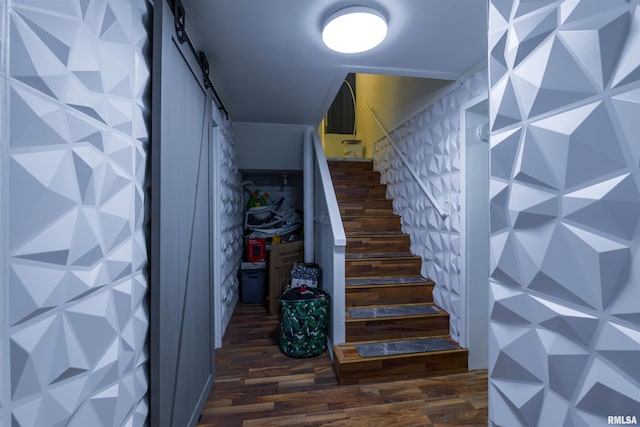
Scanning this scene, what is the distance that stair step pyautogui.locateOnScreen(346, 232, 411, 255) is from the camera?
9.14ft

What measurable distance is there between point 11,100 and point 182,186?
80 centimetres

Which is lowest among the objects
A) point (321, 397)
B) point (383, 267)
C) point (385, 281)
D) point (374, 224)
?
point (321, 397)

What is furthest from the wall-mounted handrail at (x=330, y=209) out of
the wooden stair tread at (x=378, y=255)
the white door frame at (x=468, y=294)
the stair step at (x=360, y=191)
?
the white door frame at (x=468, y=294)

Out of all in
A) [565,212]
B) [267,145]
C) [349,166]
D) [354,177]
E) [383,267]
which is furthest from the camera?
[349,166]

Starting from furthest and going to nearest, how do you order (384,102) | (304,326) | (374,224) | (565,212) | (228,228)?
(384,102)
(374,224)
(228,228)
(304,326)
(565,212)

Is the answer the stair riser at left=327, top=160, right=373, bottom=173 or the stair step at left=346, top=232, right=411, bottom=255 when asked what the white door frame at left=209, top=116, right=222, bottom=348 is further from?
the stair riser at left=327, top=160, right=373, bottom=173

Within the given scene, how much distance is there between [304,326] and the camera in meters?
2.17

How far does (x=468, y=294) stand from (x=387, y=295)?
0.65m

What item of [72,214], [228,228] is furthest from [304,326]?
[72,214]

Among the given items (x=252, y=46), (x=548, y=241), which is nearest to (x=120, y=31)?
(x=252, y=46)

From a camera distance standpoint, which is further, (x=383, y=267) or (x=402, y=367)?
(x=383, y=267)

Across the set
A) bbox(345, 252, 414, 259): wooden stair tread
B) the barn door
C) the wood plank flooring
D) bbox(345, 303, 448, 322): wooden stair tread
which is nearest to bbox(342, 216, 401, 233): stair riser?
bbox(345, 252, 414, 259): wooden stair tread

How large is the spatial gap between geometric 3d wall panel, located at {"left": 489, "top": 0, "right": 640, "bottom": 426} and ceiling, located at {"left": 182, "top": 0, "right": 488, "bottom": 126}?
1002mm

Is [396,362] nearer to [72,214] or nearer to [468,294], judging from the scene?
[468,294]
